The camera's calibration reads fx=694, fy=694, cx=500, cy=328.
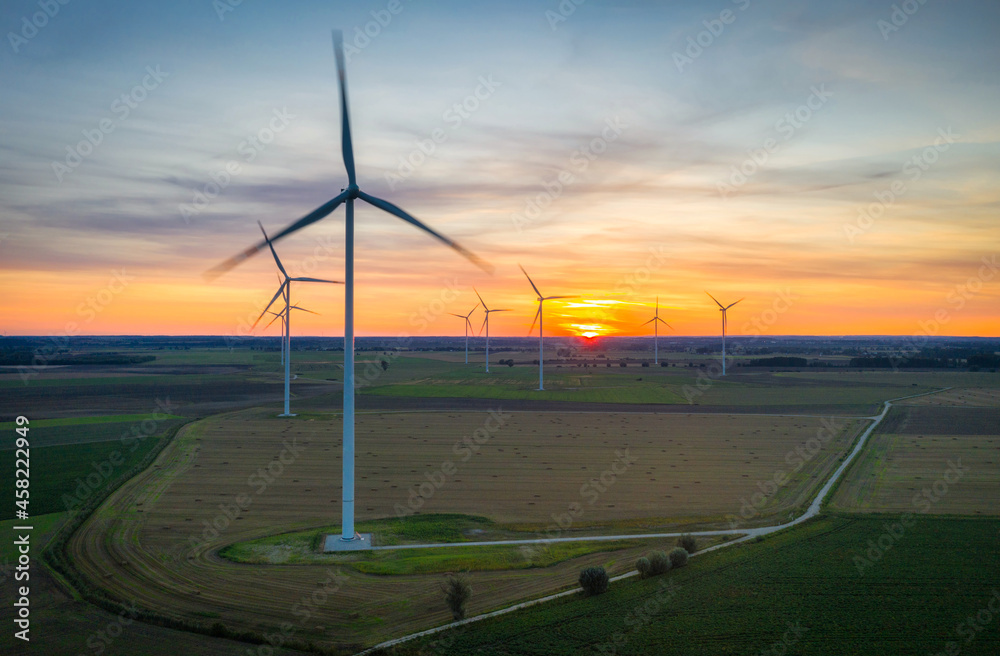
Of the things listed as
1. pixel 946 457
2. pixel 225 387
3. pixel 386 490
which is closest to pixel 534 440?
pixel 386 490

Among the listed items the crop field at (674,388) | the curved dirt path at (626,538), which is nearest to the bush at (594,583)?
the curved dirt path at (626,538)

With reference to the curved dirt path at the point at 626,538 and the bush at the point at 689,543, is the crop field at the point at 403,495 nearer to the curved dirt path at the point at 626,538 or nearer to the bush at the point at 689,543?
the curved dirt path at the point at 626,538

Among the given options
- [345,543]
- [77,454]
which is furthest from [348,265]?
[77,454]

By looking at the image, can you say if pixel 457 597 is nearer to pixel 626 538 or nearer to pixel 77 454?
pixel 626 538

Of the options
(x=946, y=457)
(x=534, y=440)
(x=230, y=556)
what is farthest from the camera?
(x=534, y=440)

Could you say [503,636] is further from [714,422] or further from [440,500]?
[714,422]

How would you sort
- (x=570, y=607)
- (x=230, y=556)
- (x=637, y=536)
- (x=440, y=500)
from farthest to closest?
(x=440, y=500) < (x=637, y=536) < (x=230, y=556) < (x=570, y=607)
